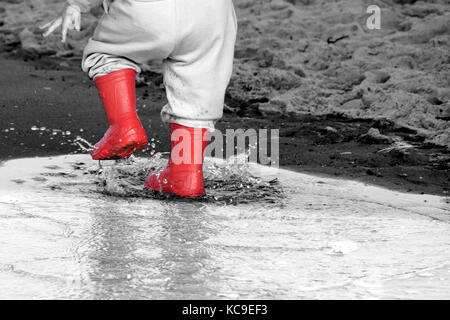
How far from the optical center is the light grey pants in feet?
9.98

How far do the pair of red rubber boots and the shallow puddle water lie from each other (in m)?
0.07

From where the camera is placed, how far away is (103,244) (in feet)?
8.34

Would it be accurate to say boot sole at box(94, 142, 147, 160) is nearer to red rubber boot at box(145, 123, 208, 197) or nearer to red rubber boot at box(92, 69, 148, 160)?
red rubber boot at box(92, 69, 148, 160)

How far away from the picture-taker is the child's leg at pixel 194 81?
308 cm

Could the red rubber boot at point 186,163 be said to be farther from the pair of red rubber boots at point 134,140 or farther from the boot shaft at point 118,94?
the boot shaft at point 118,94

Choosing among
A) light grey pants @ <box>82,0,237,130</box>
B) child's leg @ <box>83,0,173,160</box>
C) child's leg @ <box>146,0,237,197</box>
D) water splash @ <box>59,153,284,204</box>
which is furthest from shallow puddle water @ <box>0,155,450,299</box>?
light grey pants @ <box>82,0,237,130</box>

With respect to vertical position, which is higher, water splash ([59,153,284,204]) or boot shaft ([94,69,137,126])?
boot shaft ([94,69,137,126])

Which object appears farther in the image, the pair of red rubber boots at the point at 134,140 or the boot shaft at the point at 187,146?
the boot shaft at the point at 187,146

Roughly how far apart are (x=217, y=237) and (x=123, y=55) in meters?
0.82

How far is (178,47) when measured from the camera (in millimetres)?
3109

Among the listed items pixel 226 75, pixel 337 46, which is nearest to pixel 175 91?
pixel 226 75

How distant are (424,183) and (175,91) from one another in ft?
3.49

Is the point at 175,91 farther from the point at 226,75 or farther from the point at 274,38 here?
the point at 274,38

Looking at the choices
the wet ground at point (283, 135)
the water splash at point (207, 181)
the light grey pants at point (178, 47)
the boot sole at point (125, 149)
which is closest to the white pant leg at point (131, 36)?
the light grey pants at point (178, 47)
